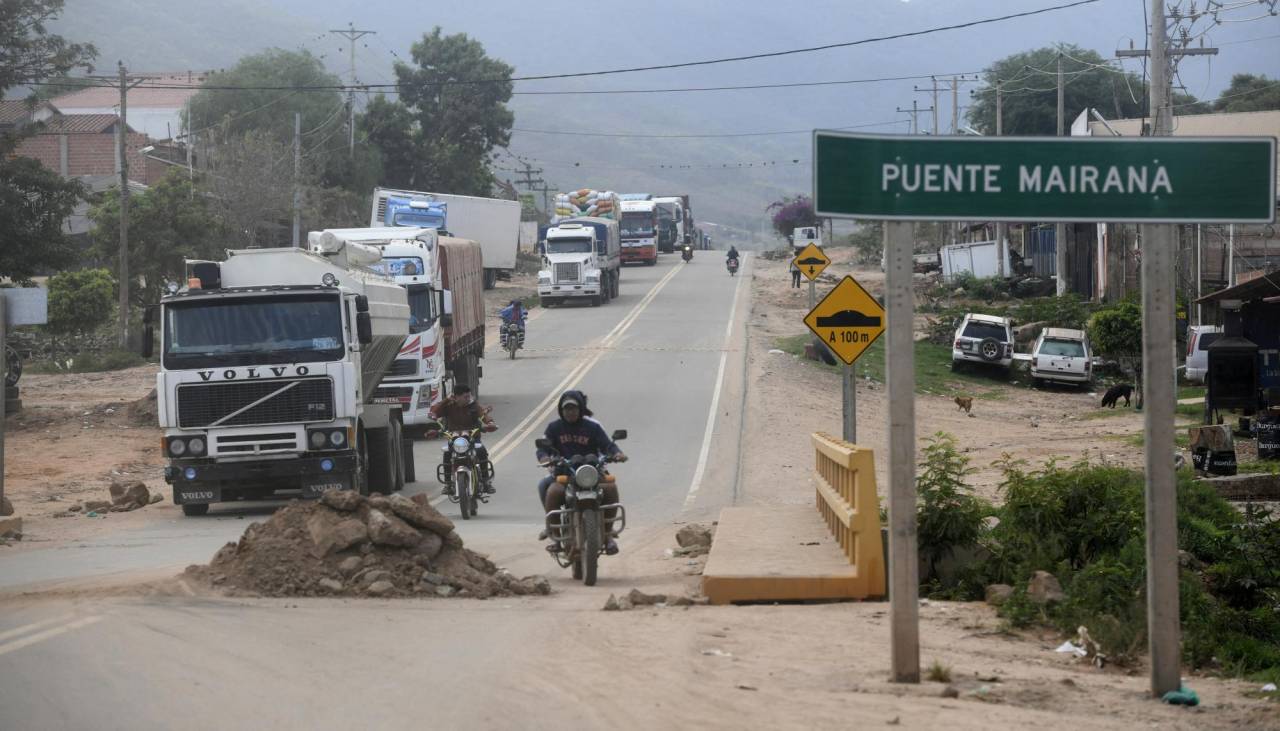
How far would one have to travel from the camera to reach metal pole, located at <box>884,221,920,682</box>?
23.9 ft

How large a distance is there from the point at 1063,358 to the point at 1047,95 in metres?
53.2

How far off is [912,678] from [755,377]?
27.0m

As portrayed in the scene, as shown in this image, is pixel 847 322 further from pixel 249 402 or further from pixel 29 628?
pixel 29 628

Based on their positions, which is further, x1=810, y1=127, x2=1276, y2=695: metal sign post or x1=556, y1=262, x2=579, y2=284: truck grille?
x1=556, y1=262, x2=579, y2=284: truck grille

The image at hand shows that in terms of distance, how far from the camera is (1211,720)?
6863 millimetres

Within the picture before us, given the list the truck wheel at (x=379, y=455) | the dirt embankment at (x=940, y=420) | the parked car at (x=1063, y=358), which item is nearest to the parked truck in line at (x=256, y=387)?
the truck wheel at (x=379, y=455)

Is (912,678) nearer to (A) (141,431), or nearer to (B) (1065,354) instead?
(A) (141,431)

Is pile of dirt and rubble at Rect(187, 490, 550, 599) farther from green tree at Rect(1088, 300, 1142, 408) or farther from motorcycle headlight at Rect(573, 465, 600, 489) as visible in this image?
green tree at Rect(1088, 300, 1142, 408)

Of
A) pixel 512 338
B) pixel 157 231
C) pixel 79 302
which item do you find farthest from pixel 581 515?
pixel 157 231

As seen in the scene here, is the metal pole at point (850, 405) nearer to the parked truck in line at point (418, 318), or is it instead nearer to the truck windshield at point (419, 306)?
the parked truck in line at point (418, 318)

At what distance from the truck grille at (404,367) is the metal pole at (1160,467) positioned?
19535 mm

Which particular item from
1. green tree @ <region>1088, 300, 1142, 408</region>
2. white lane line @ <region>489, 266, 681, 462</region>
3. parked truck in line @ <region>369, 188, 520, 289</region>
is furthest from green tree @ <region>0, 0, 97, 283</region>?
green tree @ <region>1088, 300, 1142, 408</region>

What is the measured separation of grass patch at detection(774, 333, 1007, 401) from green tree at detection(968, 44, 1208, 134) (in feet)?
147

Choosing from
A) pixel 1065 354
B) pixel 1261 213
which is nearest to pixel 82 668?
pixel 1261 213
